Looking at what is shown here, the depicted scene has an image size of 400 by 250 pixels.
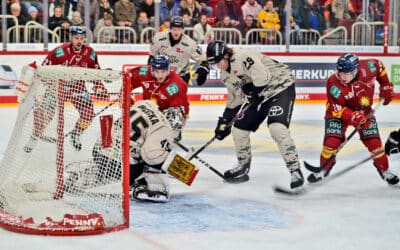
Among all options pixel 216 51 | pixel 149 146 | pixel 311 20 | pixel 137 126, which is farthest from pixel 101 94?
pixel 311 20

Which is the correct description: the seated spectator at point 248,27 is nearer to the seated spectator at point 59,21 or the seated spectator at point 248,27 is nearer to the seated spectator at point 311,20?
the seated spectator at point 311,20

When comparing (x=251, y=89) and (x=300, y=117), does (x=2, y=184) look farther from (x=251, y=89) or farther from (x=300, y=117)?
(x=300, y=117)

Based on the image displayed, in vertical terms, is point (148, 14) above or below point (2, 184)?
above

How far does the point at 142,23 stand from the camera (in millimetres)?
10930

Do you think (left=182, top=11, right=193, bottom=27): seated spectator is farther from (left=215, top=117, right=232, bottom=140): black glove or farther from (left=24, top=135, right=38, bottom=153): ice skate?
(left=24, top=135, right=38, bottom=153): ice skate

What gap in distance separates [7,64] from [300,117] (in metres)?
3.64

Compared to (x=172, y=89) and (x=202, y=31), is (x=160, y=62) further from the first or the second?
(x=202, y=31)

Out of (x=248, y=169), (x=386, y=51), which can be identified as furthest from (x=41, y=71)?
(x=386, y=51)

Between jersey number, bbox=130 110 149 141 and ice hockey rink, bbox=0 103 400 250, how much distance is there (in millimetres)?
400

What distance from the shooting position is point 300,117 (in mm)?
10172

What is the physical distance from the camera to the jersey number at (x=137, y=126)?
500 centimetres

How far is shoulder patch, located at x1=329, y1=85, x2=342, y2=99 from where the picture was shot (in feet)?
18.3

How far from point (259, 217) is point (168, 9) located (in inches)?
259

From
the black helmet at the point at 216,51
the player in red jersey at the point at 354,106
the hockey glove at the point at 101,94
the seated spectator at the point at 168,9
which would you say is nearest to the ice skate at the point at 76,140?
the hockey glove at the point at 101,94
